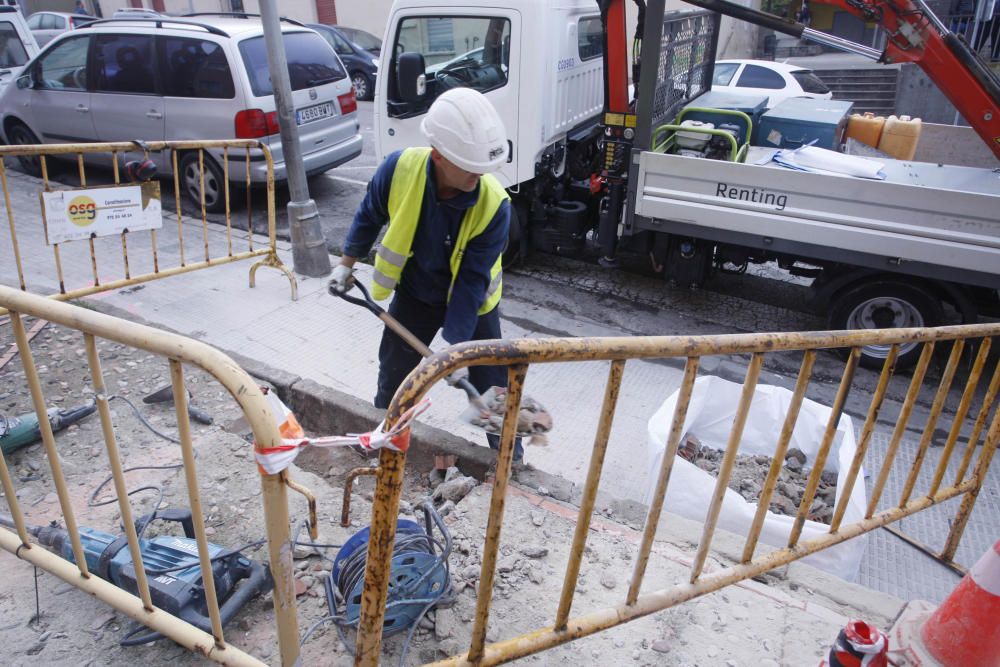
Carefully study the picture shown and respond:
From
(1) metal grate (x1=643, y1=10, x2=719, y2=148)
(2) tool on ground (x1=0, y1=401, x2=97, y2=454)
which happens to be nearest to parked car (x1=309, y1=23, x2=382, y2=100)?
(1) metal grate (x1=643, y1=10, x2=719, y2=148)

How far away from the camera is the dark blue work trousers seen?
10.1 ft

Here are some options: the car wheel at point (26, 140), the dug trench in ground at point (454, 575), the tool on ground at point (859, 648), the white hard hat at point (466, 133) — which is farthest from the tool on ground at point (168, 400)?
the car wheel at point (26, 140)

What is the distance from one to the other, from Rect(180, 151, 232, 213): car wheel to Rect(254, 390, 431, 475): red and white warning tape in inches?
243

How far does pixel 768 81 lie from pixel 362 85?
31.0 feet

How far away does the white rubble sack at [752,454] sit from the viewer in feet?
8.95

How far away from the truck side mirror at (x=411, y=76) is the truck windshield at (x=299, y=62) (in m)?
1.77

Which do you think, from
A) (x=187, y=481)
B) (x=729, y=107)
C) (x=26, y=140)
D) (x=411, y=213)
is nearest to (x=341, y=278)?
(x=411, y=213)

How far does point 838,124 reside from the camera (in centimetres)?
570

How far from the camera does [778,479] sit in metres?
3.32

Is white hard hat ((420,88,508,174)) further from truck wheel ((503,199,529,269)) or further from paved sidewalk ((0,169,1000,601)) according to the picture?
truck wheel ((503,199,529,269))

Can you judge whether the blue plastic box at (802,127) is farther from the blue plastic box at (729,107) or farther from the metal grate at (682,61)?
the metal grate at (682,61)

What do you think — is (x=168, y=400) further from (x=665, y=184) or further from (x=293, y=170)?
(x=665, y=184)

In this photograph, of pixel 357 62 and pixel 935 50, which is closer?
pixel 935 50

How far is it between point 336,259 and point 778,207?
12.8 ft
